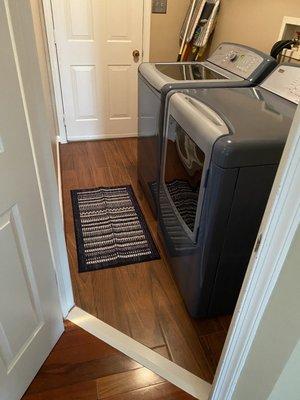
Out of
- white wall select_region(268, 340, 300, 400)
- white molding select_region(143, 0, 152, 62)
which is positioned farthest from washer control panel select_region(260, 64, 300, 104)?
white molding select_region(143, 0, 152, 62)

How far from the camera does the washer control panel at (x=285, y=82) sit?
1318 mm

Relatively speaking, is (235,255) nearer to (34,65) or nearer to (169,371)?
(169,371)

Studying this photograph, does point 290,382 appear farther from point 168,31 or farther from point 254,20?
point 168,31

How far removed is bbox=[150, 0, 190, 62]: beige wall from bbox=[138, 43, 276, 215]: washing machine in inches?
46.5

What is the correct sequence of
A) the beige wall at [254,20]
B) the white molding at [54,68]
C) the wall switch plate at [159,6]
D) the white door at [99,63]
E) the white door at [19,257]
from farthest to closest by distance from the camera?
1. the wall switch plate at [159,6]
2. the white door at [99,63]
3. the white molding at [54,68]
4. the beige wall at [254,20]
5. the white door at [19,257]

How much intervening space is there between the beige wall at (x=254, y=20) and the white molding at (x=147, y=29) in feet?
2.26

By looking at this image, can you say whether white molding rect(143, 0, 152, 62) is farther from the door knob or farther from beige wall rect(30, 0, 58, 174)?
beige wall rect(30, 0, 58, 174)

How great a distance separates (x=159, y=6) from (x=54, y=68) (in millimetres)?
1152

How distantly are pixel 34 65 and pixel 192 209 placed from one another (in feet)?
2.55

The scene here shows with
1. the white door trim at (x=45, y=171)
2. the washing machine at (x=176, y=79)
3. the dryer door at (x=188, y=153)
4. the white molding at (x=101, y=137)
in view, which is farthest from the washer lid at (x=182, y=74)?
the white molding at (x=101, y=137)

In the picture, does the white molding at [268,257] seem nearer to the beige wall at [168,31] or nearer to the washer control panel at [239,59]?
the washer control panel at [239,59]

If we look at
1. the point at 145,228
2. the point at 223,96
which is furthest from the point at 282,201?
the point at 145,228

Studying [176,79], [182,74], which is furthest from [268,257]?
[182,74]

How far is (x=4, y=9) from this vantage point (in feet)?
2.31
